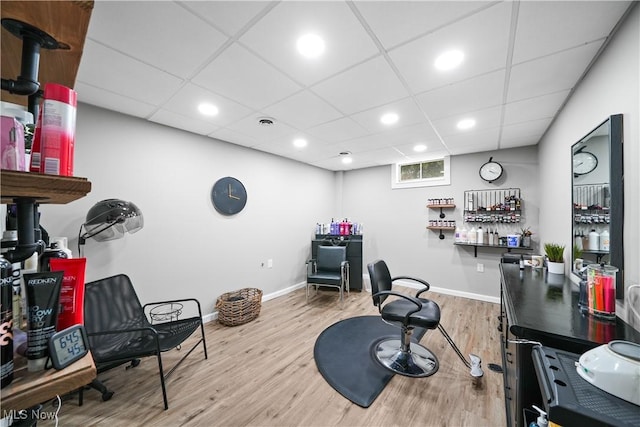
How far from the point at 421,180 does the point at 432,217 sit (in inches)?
28.1

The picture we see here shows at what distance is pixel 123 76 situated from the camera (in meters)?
1.83

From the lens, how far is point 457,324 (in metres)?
3.10

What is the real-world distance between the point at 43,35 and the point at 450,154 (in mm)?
4540

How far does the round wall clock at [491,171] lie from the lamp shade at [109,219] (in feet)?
15.0

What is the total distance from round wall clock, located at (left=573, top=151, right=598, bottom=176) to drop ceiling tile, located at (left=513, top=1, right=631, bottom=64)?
0.70 metres

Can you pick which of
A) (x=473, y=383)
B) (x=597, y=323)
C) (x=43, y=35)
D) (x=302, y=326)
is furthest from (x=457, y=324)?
(x=43, y=35)

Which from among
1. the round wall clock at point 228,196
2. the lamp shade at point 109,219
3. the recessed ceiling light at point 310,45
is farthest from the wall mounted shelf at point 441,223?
the lamp shade at point 109,219

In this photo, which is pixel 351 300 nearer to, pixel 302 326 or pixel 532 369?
pixel 302 326

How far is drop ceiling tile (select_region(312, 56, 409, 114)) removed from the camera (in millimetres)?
1742

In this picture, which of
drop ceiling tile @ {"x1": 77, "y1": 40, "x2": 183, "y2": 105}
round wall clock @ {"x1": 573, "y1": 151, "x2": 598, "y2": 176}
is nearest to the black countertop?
round wall clock @ {"x1": 573, "y1": 151, "x2": 598, "y2": 176}

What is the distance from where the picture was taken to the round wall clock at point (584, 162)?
5.11 feet

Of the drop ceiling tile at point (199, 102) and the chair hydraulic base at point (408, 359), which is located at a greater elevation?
the drop ceiling tile at point (199, 102)

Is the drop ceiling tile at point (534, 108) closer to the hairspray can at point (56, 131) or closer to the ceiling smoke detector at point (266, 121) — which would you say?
the ceiling smoke detector at point (266, 121)

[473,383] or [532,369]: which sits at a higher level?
[532,369]
